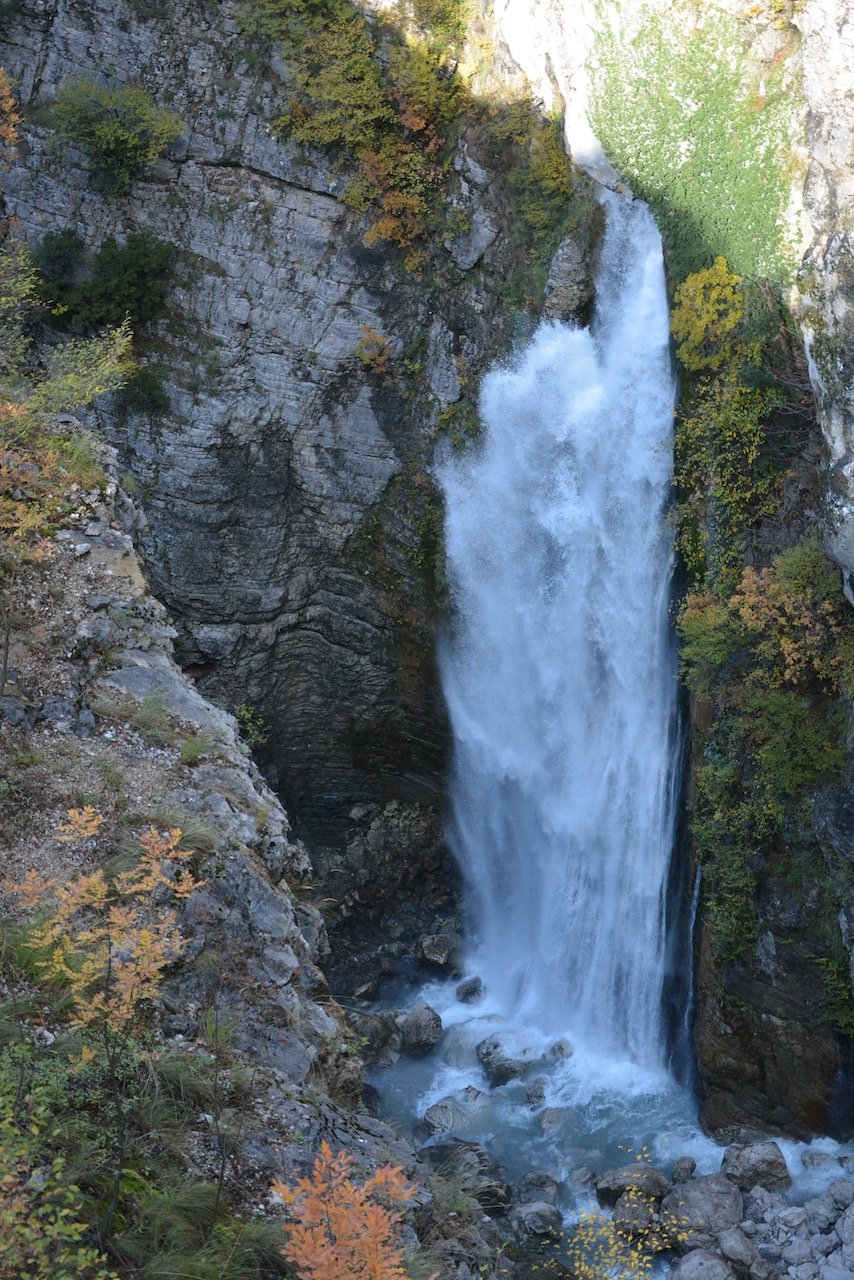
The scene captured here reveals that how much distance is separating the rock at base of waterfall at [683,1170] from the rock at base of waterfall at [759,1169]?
1.33 feet


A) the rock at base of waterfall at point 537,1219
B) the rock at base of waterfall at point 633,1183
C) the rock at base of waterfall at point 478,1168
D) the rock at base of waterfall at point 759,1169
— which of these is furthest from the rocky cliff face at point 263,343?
the rock at base of waterfall at point 759,1169

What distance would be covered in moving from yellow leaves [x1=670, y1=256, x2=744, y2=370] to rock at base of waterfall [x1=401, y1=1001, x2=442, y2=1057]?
34.8 ft

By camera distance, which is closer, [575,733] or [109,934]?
[109,934]

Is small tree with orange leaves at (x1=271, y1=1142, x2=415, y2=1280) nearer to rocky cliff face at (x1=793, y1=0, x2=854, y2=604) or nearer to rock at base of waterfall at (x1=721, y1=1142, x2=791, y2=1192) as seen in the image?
rocky cliff face at (x1=793, y1=0, x2=854, y2=604)

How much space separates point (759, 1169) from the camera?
12.9 metres

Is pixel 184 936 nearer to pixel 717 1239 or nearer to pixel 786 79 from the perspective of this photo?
pixel 717 1239

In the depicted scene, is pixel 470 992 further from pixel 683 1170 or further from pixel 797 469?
pixel 797 469

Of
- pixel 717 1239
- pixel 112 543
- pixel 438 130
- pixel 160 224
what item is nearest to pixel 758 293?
pixel 438 130

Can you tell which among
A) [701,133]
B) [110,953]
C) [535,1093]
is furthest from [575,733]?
[110,953]

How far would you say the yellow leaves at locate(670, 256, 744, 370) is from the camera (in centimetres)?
1405

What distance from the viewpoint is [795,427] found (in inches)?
533

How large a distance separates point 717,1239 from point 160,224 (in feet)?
55.6

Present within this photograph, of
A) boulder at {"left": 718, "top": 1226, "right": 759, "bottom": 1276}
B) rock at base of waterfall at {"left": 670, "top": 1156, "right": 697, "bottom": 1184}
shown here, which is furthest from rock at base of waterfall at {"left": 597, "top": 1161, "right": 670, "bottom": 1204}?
boulder at {"left": 718, "top": 1226, "right": 759, "bottom": 1276}

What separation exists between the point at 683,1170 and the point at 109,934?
9.96 metres
